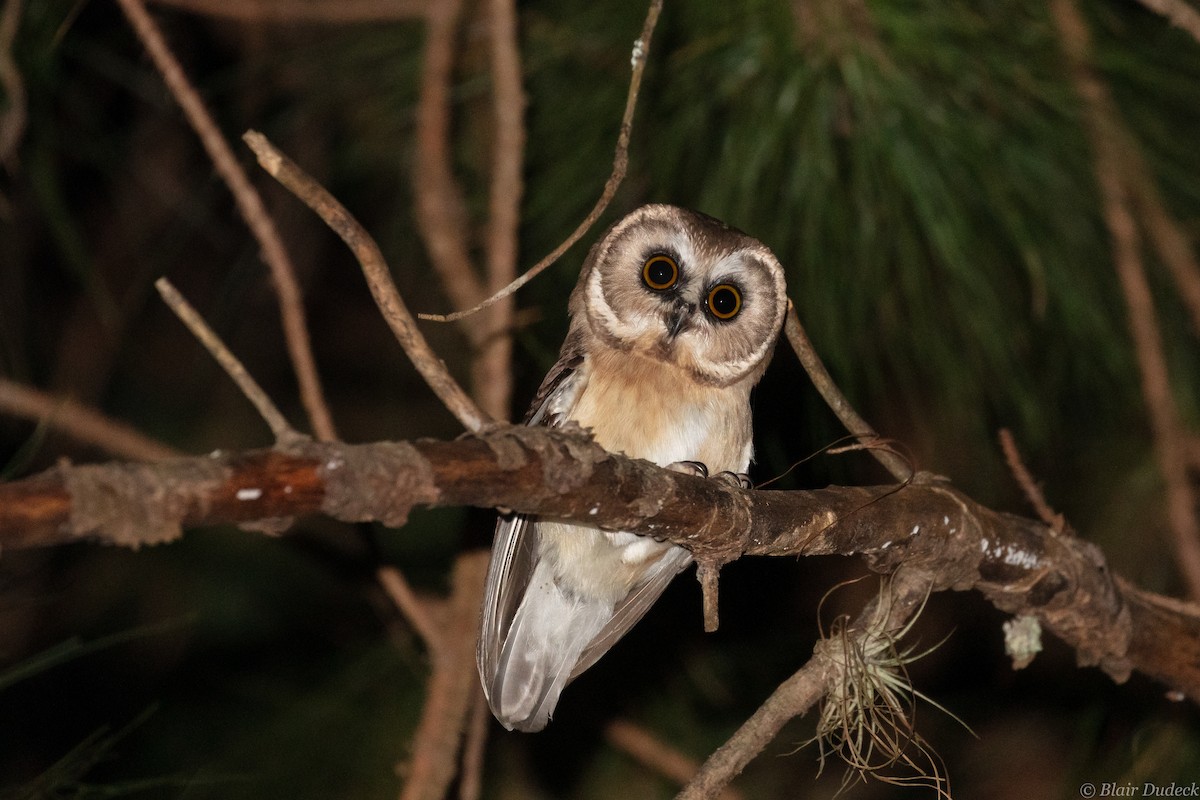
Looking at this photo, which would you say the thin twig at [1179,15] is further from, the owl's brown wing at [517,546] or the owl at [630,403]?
the owl's brown wing at [517,546]

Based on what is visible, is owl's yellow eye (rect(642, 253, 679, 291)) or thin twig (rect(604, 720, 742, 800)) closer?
owl's yellow eye (rect(642, 253, 679, 291))

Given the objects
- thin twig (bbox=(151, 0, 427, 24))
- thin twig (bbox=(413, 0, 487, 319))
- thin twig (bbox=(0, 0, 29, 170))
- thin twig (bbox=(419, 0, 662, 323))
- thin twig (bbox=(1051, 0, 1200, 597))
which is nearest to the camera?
thin twig (bbox=(419, 0, 662, 323))

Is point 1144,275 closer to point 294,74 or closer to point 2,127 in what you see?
point 294,74

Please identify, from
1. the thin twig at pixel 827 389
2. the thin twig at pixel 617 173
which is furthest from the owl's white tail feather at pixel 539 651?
the thin twig at pixel 617 173

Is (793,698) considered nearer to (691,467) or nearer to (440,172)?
(691,467)

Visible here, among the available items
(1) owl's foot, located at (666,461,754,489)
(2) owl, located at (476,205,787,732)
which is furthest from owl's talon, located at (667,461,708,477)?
(2) owl, located at (476,205,787,732)

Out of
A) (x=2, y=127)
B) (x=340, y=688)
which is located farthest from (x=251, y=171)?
(x=340, y=688)

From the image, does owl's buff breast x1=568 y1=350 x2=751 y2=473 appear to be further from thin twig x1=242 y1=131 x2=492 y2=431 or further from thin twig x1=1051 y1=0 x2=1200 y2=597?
thin twig x1=1051 y1=0 x2=1200 y2=597

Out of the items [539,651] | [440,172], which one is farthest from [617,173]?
[539,651]
